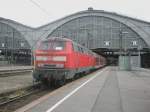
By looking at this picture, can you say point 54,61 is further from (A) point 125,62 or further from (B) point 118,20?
(B) point 118,20

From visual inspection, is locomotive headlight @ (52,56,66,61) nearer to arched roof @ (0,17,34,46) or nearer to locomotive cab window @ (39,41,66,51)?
locomotive cab window @ (39,41,66,51)

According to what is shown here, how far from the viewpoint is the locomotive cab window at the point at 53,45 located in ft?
63.5

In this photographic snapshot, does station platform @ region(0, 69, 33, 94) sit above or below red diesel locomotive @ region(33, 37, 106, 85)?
below

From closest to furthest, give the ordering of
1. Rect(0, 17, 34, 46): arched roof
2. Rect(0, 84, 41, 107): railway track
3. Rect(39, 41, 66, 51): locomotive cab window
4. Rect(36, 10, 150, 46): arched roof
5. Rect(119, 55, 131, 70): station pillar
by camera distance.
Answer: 1. Rect(0, 84, 41, 107): railway track
2. Rect(39, 41, 66, 51): locomotive cab window
3. Rect(119, 55, 131, 70): station pillar
4. Rect(36, 10, 150, 46): arched roof
5. Rect(0, 17, 34, 46): arched roof

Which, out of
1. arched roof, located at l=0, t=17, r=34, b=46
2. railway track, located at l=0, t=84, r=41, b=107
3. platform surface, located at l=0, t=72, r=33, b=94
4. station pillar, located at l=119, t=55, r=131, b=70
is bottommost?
railway track, located at l=0, t=84, r=41, b=107

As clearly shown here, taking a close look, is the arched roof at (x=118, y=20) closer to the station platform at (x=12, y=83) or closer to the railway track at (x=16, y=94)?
the station platform at (x=12, y=83)

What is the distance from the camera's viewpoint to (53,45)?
19500 millimetres

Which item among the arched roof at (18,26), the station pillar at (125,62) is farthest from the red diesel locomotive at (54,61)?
the arched roof at (18,26)

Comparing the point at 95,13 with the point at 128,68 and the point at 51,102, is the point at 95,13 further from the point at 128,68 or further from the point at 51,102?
the point at 51,102

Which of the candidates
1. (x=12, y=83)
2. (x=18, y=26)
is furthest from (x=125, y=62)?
(x=18, y=26)

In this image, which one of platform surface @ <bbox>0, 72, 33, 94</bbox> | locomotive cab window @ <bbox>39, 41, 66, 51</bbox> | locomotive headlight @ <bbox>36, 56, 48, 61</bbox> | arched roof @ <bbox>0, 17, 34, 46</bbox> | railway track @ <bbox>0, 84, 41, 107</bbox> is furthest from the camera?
arched roof @ <bbox>0, 17, 34, 46</bbox>

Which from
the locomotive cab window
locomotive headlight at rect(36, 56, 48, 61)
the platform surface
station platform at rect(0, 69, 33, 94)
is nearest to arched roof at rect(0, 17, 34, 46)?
station platform at rect(0, 69, 33, 94)

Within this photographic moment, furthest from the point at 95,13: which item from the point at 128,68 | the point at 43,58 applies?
the point at 43,58

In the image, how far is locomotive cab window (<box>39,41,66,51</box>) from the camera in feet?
63.5
